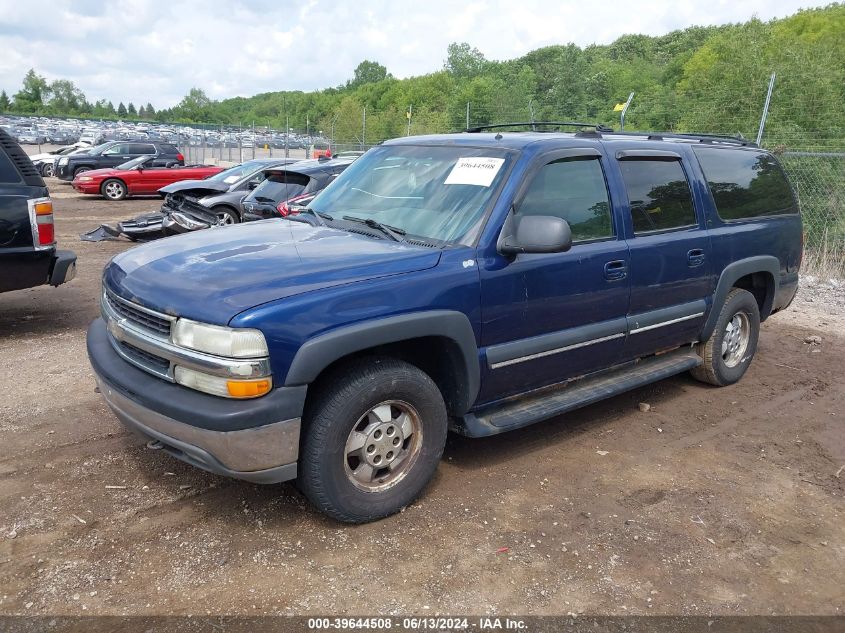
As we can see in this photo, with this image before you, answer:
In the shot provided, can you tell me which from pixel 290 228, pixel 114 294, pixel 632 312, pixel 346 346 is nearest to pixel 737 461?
pixel 632 312

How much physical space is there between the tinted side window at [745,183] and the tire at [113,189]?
1928 centimetres

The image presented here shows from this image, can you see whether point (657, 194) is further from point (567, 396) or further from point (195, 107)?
point (195, 107)

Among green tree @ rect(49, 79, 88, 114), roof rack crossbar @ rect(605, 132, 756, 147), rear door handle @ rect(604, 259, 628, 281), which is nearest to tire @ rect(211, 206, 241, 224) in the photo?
roof rack crossbar @ rect(605, 132, 756, 147)

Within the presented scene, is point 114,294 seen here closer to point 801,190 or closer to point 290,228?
point 290,228

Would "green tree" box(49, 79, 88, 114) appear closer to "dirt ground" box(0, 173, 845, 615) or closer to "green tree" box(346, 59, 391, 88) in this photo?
"green tree" box(346, 59, 391, 88)

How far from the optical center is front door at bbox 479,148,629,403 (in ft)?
12.4

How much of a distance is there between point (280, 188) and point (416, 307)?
7.98 m

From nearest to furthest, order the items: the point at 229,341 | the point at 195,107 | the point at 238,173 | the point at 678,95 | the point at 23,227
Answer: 1. the point at 229,341
2. the point at 23,227
3. the point at 238,173
4. the point at 678,95
5. the point at 195,107

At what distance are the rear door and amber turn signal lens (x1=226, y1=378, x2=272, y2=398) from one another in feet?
8.29

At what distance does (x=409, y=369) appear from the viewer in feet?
11.3

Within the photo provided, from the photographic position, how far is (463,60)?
67.9 meters

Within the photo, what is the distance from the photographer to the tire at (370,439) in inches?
126

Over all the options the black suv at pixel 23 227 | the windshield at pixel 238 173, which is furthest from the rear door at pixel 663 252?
the windshield at pixel 238 173

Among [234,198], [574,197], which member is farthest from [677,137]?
[234,198]
